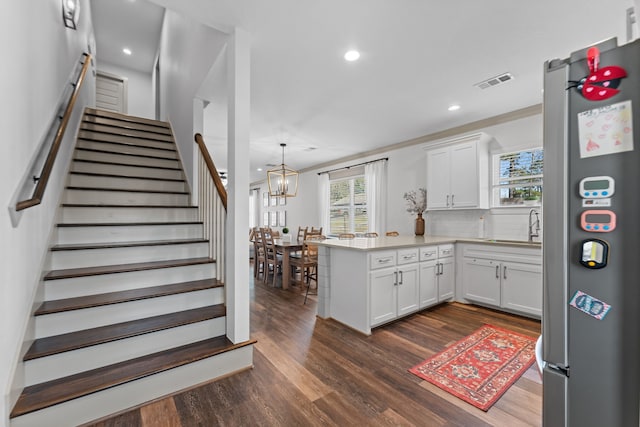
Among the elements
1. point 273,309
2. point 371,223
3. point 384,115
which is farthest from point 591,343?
point 371,223

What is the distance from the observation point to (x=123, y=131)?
14.3 ft

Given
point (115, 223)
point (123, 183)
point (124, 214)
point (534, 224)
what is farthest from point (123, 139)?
point (534, 224)

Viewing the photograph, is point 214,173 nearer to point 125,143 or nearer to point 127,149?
point 127,149

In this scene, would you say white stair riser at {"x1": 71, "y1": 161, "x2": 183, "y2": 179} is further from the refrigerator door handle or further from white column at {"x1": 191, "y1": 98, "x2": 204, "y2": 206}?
the refrigerator door handle

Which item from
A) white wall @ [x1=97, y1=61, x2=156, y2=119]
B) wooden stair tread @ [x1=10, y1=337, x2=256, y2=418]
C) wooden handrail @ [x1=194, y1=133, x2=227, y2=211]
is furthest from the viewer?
white wall @ [x1=97, y1=61, x2=156, y2=119]

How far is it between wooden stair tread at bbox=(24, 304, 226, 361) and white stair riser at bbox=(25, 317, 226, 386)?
0.03m

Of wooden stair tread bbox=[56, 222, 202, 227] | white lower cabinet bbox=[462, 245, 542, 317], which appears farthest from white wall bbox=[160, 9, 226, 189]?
white lower cabinet bbox=[462, 245, 542, 317]

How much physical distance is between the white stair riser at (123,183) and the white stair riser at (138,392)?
7.82ft

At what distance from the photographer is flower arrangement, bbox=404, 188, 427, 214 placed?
489 cm

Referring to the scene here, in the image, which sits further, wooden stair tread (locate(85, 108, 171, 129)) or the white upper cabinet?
wooden stair tread (locate(85, 108, 171, 129))

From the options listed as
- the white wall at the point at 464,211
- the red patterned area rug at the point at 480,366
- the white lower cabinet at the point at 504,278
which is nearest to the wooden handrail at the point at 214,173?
the red patterned area rug at the point at 480,366

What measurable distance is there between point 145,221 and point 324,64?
2.56m

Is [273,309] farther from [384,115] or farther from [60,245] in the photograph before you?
[384,115]

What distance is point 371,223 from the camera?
233 inches
